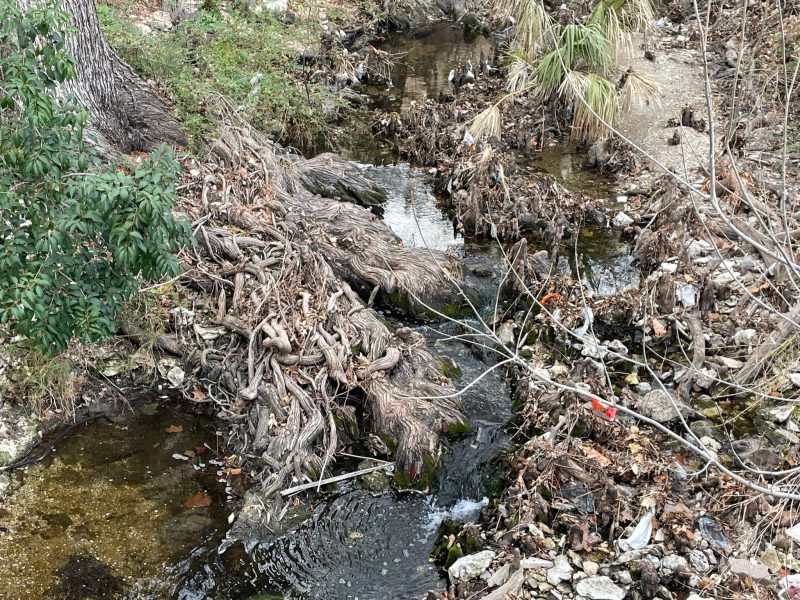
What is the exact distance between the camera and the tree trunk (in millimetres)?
5914

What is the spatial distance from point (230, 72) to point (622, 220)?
4.43 meters

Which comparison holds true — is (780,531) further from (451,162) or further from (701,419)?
(451,162)

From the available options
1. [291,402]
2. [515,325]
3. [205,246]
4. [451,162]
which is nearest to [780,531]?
[515,325]

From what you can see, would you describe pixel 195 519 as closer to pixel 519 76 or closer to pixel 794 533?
pixel 794 533

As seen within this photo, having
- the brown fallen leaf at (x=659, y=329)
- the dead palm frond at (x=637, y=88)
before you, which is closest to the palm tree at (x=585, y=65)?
the dead palm frond at (x=637, y=88)

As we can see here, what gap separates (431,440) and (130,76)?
4.46 m

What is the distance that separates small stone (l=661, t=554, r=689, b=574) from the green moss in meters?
5.30

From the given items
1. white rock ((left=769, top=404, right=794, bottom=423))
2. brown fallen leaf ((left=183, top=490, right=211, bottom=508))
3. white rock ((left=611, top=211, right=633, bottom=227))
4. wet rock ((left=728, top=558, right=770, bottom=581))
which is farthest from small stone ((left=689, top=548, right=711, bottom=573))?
white rock ((left=611, top=211, right=633, bottom=227))

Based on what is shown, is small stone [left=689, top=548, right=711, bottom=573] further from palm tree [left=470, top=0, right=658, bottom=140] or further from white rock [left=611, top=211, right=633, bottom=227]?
palm tree [left=470, top=0, right=658, bottom=140]

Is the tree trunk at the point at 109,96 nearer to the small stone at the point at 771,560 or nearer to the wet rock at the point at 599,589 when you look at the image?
the wet rock at the point at 599,589

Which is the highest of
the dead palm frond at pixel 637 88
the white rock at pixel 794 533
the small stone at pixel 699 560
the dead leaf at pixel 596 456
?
the dead palm frond at pixel 637 88

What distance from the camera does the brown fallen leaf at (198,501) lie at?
420 cm

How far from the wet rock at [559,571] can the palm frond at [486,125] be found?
5209 mm

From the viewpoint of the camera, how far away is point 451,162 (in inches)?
309
